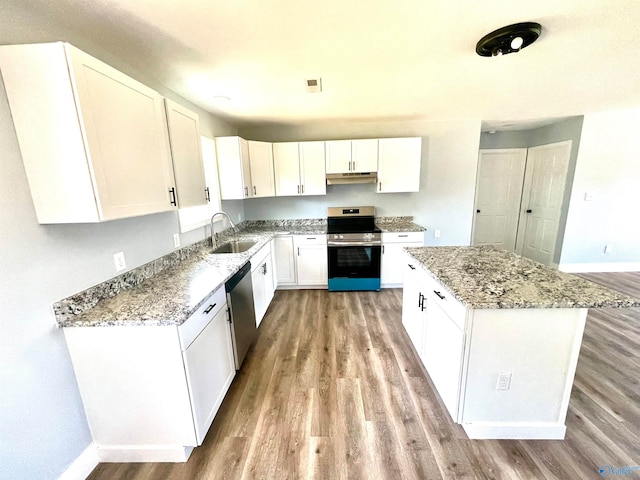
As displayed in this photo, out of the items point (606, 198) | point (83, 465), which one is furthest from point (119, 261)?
point (606, 198)

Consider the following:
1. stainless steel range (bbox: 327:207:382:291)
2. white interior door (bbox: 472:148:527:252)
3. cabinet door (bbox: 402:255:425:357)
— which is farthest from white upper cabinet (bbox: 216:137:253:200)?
white interior door (bbox: 472:148:527:252)

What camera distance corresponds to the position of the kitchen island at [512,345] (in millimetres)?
1321

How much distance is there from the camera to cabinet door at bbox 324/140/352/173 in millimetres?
3535

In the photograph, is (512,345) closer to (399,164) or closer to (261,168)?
(399,164)

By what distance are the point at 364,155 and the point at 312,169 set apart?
76cm

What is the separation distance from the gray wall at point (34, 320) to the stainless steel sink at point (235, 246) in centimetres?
128

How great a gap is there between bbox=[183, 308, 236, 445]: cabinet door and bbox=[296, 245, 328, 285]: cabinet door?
1816 millimetres

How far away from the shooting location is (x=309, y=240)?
3520 millimetres

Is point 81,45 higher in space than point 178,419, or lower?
higher

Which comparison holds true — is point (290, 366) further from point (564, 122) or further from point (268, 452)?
point (564, 122)

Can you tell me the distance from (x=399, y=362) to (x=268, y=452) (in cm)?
122

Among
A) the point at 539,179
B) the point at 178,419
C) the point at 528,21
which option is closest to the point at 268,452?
the point at 178,419

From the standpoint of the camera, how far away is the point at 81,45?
4.64 feet

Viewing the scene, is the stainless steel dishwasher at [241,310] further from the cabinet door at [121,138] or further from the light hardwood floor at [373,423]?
the cabinet door at [121,138]
